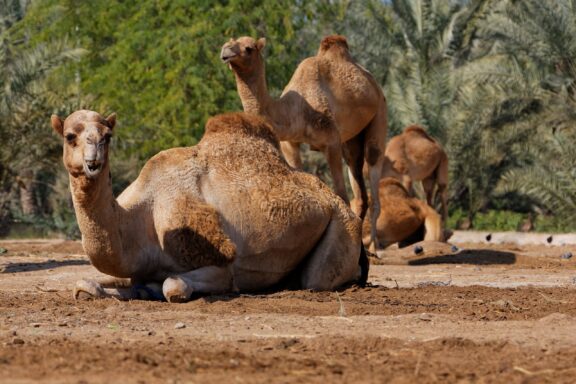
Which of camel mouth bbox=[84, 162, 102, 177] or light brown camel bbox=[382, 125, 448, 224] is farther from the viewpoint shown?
light brown camel bbox=[382, 125, 448, 224]

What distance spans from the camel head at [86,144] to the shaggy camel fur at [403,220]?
956cm

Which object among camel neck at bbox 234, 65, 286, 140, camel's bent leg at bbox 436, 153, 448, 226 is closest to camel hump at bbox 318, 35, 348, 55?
camel neck at bbox 234, 65, 286, 140

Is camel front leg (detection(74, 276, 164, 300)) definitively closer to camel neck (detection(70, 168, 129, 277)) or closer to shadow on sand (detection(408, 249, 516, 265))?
camel neck (detection(70, 168, 129, 277))

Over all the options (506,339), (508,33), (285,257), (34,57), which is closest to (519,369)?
(506,339)

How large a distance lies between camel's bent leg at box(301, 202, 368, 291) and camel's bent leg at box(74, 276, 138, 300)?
1.50 meters

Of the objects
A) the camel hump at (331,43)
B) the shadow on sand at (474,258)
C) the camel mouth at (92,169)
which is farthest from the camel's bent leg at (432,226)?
the camel mouth at (92,169)

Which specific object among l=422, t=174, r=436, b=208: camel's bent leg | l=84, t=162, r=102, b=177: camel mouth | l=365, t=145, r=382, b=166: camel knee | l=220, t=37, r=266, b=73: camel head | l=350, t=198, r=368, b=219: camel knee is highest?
l=220, t=37, r=266, b=73: camel head

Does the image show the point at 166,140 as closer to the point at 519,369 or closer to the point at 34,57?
the point at 34,57

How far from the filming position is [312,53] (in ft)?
103

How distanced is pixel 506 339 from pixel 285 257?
2.82m

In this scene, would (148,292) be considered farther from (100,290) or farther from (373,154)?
(373,154)

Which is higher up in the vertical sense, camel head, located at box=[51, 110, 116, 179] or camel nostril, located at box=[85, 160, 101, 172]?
camel head, located at box=[51, 110, 116, 179]

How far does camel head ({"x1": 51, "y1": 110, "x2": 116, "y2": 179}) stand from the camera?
24.4 feet

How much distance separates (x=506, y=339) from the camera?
660cm
